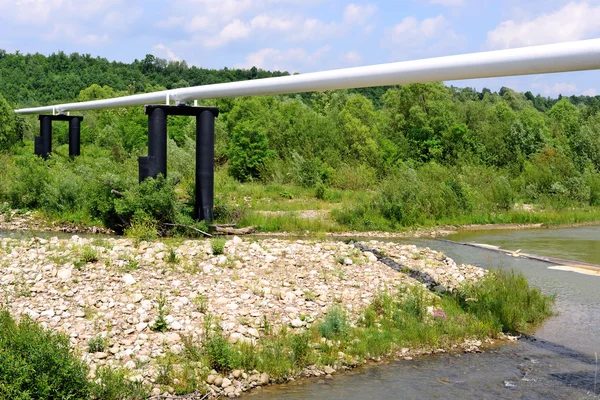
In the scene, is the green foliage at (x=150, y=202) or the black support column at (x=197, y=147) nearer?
the green foliage at (x=150, y=202)

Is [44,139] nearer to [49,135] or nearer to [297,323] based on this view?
[49,135]

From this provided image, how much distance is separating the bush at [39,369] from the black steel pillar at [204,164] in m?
10.6

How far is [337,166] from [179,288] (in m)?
26.0

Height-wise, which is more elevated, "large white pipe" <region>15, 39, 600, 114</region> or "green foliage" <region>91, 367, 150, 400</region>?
"large white pipe" <region>15, 39, 600, 114</region>

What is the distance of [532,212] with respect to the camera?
27.5 m

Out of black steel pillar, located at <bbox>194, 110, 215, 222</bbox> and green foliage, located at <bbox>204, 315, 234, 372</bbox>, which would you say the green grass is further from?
black steel pillar, located at <bbox>194, 110, 215, 222</bbox>

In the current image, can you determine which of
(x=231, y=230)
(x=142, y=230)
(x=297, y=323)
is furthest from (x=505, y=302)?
(x=231, y=230)

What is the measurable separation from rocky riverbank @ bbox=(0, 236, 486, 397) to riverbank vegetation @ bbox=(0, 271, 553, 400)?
17cm

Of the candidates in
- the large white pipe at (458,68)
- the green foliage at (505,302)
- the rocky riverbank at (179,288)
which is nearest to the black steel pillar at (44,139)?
the large white pipe at (458,68)

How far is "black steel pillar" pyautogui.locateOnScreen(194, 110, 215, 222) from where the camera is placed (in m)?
18.1

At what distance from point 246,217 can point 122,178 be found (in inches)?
162

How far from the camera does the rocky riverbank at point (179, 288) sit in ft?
28.8

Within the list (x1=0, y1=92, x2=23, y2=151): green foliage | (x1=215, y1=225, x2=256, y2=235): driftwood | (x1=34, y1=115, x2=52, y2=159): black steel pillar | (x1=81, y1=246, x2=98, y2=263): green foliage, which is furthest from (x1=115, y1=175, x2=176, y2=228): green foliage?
(x1=0, y1=92, x2=23, y2=151): green foliage

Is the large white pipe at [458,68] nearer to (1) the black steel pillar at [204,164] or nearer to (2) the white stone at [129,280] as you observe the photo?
(1) the black steel pillar at [204,164]
